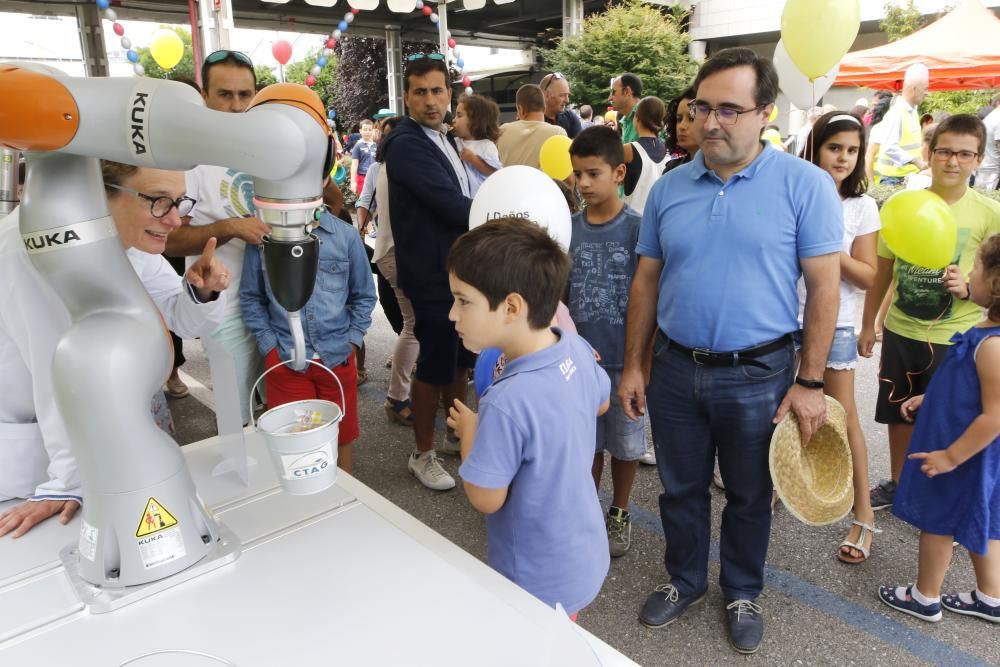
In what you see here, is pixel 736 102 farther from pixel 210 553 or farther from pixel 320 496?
pixel 210 553

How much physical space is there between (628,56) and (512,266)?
15129mm

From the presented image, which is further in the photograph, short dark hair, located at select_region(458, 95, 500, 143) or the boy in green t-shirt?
short dark hair, located at select_region(458, 95, 500, 143)

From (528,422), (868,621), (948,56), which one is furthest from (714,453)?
(948,56)

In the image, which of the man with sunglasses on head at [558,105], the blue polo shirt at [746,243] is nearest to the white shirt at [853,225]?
the blue polo shirt at [746,243]

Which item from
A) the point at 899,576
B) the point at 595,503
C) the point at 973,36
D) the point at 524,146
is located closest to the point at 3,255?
the point at 595,503

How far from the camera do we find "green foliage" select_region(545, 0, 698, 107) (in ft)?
48.9

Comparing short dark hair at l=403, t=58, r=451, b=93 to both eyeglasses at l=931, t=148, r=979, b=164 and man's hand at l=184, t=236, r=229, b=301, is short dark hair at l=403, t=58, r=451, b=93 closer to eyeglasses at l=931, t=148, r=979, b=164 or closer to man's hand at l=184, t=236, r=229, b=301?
man's hand at l=184, t=236, r=229, b=301

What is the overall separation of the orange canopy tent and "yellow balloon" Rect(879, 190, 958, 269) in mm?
6807

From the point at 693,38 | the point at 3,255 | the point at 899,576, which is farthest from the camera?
the point at 693,38

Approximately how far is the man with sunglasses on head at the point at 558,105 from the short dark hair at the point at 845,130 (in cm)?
359

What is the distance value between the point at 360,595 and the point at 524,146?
4087 millimetres

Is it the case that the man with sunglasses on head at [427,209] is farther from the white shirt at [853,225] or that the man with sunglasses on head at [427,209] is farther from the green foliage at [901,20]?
the green foliage at [901,20]

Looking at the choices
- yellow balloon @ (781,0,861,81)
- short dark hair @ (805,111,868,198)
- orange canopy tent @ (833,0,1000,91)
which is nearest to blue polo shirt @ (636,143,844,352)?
short dark hair @ (805,111,868,198)

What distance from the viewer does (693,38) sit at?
1917cm
